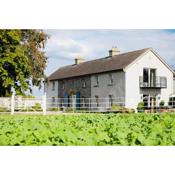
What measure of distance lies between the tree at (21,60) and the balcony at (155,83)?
10.1ft

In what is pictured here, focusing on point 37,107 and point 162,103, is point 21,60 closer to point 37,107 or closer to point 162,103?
point 37,107

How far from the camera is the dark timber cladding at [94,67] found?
14245 mm

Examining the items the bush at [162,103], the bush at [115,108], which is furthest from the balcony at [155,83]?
the bush at [115,108]

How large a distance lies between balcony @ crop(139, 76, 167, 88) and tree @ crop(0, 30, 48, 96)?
3.07 m

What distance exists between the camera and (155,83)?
13133 mm

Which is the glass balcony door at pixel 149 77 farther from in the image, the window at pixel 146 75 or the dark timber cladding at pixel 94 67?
the dark timber cladding at pixel 94 67

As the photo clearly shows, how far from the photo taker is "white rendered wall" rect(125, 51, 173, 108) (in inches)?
492

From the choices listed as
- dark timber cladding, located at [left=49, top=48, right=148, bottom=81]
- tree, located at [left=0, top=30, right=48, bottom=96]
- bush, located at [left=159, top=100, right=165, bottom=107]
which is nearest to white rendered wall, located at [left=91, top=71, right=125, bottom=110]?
dark timber cladding, located at [left=49, top=48, right=148, bottom=81]

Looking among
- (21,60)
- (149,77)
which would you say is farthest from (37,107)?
(149,77)

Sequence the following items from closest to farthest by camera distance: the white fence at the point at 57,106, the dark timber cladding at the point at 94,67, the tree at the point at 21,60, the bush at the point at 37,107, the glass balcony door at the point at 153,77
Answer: the tree at the point at 21,60
the white fence at the point at 57,106
the bush at the point at 37,107
the glass balcony door at the point at 153,77
the dark timber cladding at the point at 94,67

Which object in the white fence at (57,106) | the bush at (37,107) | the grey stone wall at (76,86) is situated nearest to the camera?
the white fence at (57,106)
